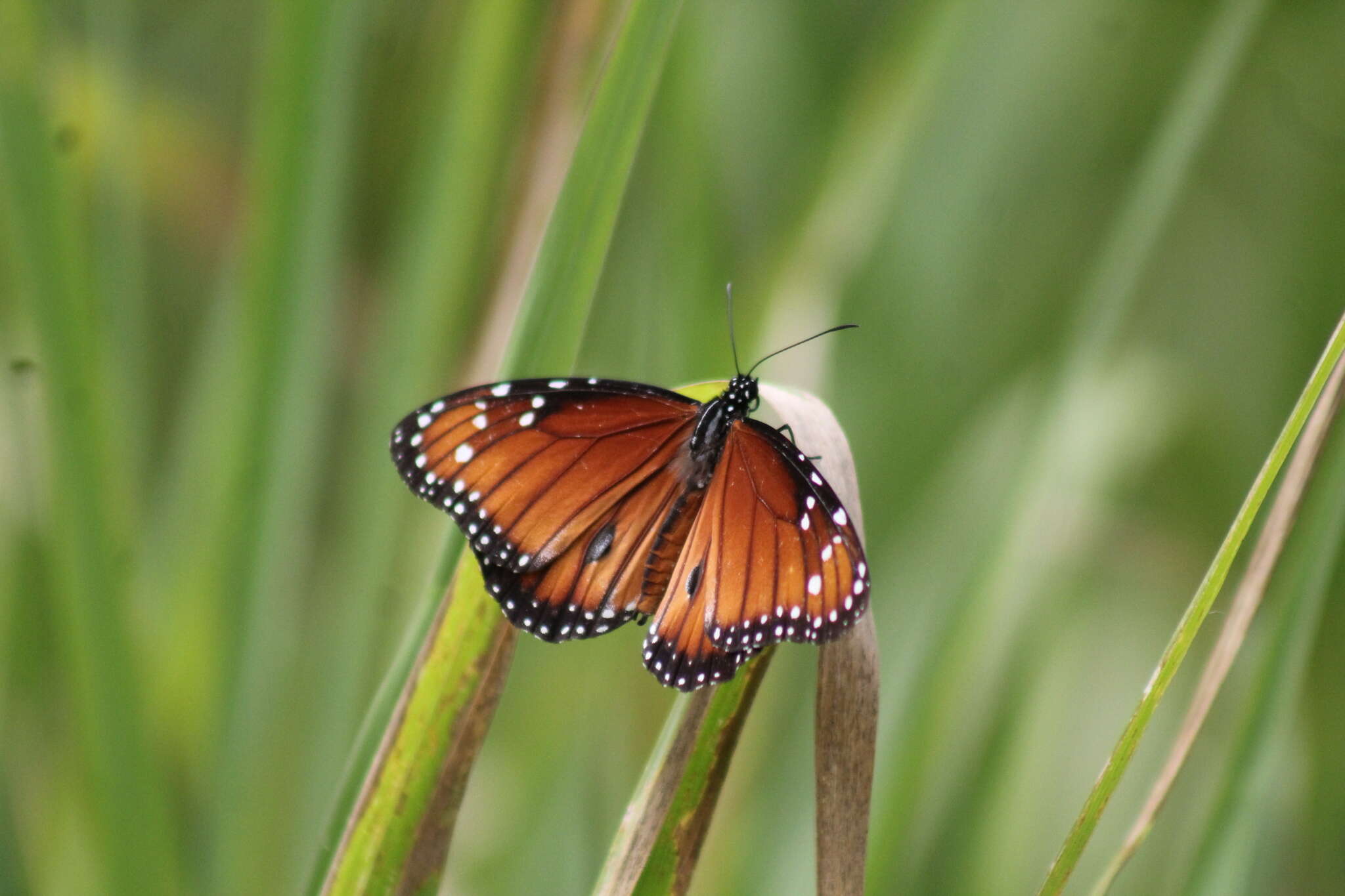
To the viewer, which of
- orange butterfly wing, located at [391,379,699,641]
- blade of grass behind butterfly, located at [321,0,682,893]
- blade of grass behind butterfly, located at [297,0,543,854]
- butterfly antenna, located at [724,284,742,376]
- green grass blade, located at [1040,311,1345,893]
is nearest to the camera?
green grass blade, located at [1040,311,1345,893]

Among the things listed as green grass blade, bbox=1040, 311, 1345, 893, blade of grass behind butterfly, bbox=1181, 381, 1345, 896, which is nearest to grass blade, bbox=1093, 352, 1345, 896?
blade of grass behind butterfly, bbox=1181, 381, 1345, 896

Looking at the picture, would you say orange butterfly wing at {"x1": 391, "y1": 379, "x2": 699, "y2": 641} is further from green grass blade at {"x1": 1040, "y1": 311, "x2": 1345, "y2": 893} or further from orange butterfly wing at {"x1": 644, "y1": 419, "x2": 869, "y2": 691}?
green grass blade at {"x1": 1040, "y1": 311, "x2": 1345, "y2": 893}

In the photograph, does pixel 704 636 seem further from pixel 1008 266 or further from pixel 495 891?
pixel 1008 266

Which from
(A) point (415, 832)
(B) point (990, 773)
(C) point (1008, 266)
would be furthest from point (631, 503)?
(C) point (1008, 266)

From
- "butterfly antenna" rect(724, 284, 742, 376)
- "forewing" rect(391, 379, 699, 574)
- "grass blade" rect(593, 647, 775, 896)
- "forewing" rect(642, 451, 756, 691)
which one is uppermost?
"butterfly antenna" rect(724, 284, 742, 376)

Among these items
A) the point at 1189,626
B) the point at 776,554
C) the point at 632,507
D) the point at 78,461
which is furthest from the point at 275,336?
the point at 1189,626

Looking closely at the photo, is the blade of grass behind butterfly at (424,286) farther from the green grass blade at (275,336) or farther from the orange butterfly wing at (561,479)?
the orange butterfly wing at (561,479)
